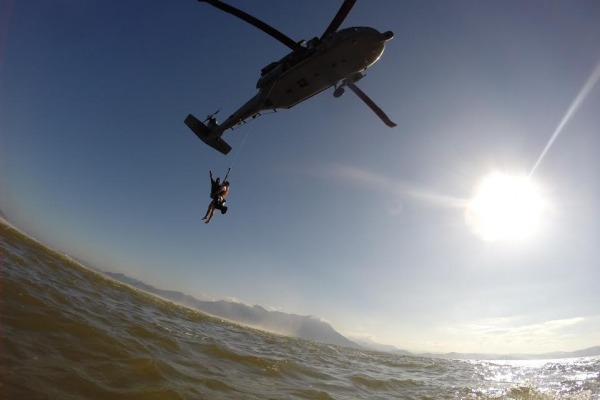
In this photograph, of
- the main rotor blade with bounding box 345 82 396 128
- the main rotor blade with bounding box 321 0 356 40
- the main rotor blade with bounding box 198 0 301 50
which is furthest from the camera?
the main rotor blade with bounding box 345 82 396 128

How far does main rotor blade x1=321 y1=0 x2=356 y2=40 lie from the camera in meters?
16.0

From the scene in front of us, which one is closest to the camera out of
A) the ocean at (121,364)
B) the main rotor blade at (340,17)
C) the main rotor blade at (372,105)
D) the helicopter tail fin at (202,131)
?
the ocean at (121,364)

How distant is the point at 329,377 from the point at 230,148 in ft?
63.4

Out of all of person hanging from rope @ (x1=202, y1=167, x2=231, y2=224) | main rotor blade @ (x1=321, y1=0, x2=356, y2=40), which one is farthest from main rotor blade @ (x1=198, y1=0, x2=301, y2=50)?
person hanging from rope @ (x1=202, y1=167, x2=231, y2=224)

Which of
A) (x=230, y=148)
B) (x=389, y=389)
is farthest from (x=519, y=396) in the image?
(x=230, y=148)

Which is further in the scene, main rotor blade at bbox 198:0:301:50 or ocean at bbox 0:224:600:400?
main rotor blade at bbox 198:0:301:50

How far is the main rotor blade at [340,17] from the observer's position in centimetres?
1598

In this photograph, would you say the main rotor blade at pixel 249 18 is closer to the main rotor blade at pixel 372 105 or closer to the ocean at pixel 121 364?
the main rotor blade at pixel 372 105

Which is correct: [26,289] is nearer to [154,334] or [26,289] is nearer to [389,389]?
[154,334]

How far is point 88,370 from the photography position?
459cm

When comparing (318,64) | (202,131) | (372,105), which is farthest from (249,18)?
(202,131)

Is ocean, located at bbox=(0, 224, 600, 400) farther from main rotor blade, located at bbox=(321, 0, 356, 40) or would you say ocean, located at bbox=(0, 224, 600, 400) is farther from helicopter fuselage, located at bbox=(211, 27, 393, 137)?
main rotor blade, located at bbox=(321, 0, 356, 40)

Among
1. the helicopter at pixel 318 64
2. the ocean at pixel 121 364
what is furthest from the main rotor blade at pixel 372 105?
the ocean at pixel 121 364

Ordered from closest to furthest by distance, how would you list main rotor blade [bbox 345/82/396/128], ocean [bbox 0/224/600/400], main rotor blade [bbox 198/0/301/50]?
ocean [bbox 0/224/600/400]
main rotor blade [bbox 198/0/301/50]
main rotor blade [bbox 345/82/396/128]
